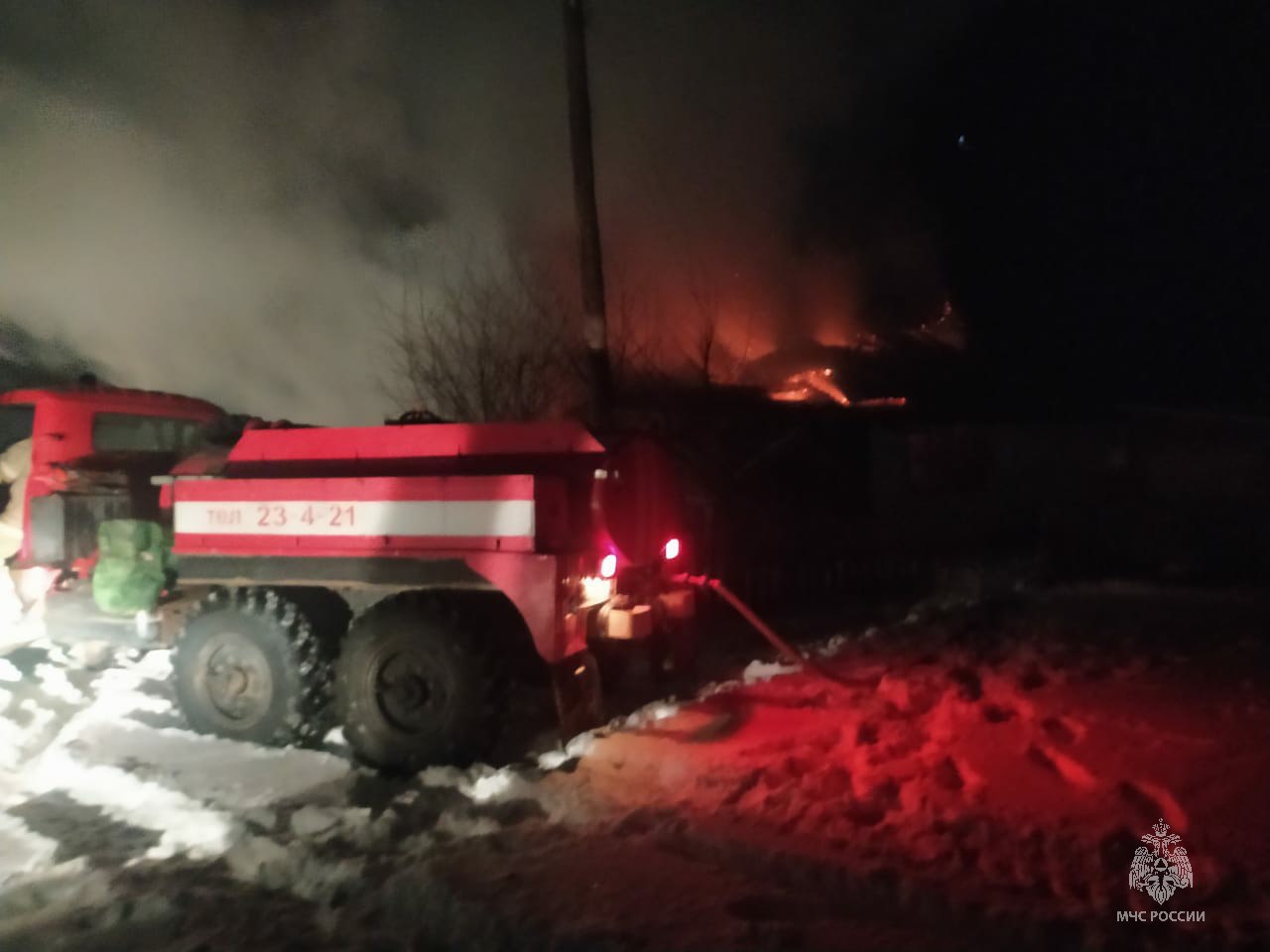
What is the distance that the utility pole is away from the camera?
11.3 m

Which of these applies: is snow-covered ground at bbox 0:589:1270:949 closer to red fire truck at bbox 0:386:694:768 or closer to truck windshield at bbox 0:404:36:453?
red fire truck at bbox 0:386:694:768

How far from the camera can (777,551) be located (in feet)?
42.8

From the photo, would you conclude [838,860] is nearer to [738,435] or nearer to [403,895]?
[403,895]

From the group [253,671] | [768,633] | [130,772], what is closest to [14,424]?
[253,671]

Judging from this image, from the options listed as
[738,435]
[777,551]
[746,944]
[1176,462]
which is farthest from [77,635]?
[1176,462]

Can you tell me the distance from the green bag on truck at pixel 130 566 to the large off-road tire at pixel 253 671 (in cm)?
91

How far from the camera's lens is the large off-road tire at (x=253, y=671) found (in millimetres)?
6164

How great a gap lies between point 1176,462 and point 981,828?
1531 cm

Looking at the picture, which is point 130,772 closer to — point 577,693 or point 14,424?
point 577,693

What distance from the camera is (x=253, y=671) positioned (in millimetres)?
6289

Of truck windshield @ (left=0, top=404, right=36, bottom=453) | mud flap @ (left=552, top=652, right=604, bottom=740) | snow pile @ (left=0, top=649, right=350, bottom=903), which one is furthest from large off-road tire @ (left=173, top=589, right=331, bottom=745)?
truck windshield @ (left=0, top=404, right=36, bottom=453)

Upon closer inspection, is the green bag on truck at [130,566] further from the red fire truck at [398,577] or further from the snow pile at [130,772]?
the snow pile at [130,772]

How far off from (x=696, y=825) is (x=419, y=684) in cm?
205

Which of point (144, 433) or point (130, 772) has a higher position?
point (144, 433)
